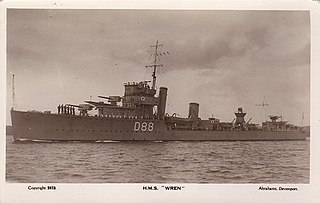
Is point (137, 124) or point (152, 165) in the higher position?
point (137, 124)

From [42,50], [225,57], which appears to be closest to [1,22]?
[42,50]

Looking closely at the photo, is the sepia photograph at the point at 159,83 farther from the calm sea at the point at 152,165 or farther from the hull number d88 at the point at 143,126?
the hull number d88 at the point at 143,126

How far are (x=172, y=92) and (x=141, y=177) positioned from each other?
272 millimetres

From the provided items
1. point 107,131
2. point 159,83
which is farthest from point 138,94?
point 107,131

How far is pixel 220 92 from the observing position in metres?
1.50

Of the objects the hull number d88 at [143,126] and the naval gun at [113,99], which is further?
the hull number d88 at [143,126]

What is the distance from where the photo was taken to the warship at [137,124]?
1484 mm

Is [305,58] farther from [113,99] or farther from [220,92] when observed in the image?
[113,99]

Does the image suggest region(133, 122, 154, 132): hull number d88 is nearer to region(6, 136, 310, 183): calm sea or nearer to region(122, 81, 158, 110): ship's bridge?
region(122, 81, 158, 110): ship's bridge

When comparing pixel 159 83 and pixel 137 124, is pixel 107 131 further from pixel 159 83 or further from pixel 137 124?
pixel 159 83

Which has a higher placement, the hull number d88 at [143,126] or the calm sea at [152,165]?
the hull number d88 at [143,126]

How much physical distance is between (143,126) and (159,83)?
0.23 metres

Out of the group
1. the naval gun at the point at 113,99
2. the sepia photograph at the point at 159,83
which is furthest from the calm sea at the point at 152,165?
the naval gun at the point at 113,99

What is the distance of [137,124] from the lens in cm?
170
